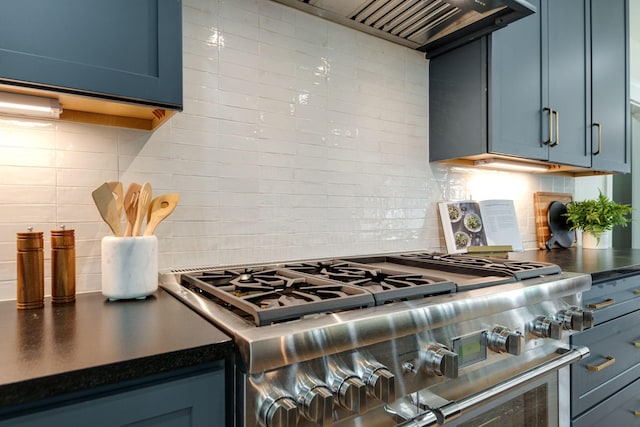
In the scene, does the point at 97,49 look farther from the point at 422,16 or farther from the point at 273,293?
the point at 422,16

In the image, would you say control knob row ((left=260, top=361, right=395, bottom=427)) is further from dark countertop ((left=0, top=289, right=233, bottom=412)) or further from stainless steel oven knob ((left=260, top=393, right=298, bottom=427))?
dark countertop ((left=0, top=289, right=233, bottom=412))

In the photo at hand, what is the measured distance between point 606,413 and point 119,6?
87.0 inches

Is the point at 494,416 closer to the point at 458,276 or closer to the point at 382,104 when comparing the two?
the point at 458,276

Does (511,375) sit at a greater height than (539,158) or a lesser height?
lesser

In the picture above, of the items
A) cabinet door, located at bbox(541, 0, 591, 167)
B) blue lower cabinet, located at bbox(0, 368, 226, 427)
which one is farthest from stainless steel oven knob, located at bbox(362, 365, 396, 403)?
cabinet door, located at bbox(541, 0, 591, 167)

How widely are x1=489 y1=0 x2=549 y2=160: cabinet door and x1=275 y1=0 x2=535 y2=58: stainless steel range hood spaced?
162mm

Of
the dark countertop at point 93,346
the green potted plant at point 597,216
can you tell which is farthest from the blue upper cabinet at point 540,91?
the dark countertop at point 93,346

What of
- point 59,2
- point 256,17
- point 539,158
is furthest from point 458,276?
point 59,2

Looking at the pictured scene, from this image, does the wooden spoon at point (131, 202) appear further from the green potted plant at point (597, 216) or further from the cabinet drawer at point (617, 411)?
the green potted plant at point (597, 216)

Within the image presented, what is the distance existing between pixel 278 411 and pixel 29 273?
735 mm

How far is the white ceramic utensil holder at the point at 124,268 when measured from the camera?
995 millimetres

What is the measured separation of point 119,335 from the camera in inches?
28.1

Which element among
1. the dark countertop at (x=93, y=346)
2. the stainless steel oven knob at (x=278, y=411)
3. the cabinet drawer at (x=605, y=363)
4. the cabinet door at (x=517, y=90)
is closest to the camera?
the dark countertop at (x=93, y=346)

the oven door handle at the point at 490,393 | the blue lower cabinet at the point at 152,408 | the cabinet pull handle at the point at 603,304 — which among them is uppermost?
the blue lower cabinet at the point at 152,408
